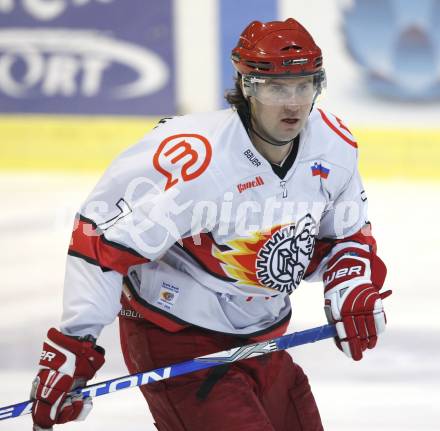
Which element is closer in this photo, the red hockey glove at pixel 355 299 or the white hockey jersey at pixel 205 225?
the white hockey jersey at pixel 205 225

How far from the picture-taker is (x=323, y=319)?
412cm

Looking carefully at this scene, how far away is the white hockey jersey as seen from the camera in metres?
2.30

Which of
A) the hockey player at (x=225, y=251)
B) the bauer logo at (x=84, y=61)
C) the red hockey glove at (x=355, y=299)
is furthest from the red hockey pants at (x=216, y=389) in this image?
the bauer logo at (x=84, y=61)

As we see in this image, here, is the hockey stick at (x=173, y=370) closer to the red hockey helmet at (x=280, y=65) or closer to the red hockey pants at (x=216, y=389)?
the red hockey pants at (x=216, y=389)

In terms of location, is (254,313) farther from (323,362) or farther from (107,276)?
(323,362)

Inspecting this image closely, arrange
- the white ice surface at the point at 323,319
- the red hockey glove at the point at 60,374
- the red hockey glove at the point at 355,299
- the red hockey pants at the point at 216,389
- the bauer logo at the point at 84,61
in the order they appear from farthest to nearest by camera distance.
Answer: the bauer logo at the point at 84,61, the white ice surface at the point at 323,319, the red hockey glove at the point at 355,299, the red hockey pants at the point at 216,389, the red hockey glove at the point at 60,374

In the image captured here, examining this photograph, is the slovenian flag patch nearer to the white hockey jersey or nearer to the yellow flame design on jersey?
the white hockey jersey

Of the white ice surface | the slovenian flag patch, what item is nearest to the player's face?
the slovenian flag patch

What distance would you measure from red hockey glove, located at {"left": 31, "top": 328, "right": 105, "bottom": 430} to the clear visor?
616 millimetres

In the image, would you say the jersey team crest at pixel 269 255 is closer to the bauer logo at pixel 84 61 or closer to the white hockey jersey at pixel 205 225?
the white hockey jersey at pixel 205 225

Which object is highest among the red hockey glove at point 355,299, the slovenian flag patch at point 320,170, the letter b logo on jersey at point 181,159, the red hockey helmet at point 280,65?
the red hockey helmet at point 280,65

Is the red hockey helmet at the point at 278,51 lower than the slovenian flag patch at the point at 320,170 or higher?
higher

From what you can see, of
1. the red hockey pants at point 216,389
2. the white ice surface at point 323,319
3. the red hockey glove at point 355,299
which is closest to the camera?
the red hockey pants at point 216,389

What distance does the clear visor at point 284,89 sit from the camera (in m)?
2.34
